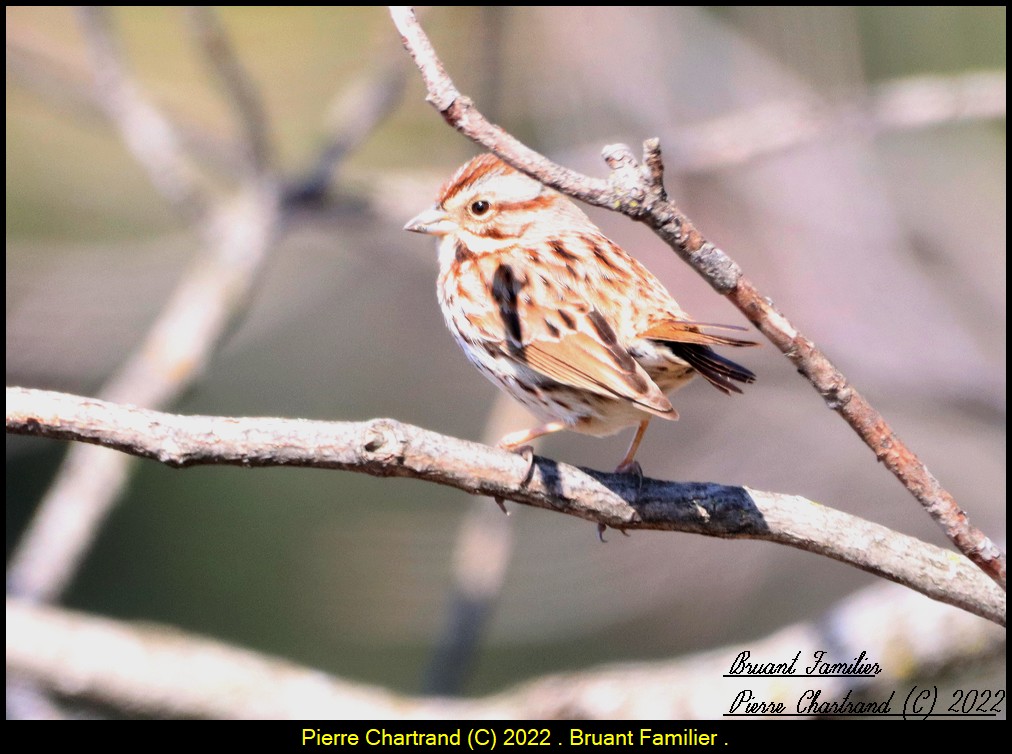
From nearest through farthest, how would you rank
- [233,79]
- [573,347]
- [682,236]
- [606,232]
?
[682,236], [573,347], [233,79], [606,232]

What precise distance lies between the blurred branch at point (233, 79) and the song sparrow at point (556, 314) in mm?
1407

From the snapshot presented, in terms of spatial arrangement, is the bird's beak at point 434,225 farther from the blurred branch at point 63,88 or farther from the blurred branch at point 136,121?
the blurred branch at point 63,88

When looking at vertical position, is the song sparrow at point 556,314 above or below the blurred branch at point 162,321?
below

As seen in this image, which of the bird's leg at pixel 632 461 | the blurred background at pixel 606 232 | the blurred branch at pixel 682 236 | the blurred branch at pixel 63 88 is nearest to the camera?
the blurred branch at pixel 682 236

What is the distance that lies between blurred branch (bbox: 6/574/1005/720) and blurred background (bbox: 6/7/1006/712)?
407mm

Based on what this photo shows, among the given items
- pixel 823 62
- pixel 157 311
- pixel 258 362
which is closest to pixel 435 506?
pixel 258 362

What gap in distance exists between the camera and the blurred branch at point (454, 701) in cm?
329

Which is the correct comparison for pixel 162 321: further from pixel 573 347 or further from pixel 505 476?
pixel 505 476

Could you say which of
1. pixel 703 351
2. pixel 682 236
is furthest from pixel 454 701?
pixel 682 236

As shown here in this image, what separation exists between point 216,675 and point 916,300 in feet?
11.8

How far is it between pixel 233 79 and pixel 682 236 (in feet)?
10.3

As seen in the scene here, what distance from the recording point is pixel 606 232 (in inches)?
200

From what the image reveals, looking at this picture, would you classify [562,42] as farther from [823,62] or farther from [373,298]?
[373,298]

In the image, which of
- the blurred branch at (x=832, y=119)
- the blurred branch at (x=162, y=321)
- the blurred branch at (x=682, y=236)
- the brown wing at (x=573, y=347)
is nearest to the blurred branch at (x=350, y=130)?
the blurred branch at (x=162, y=321)
